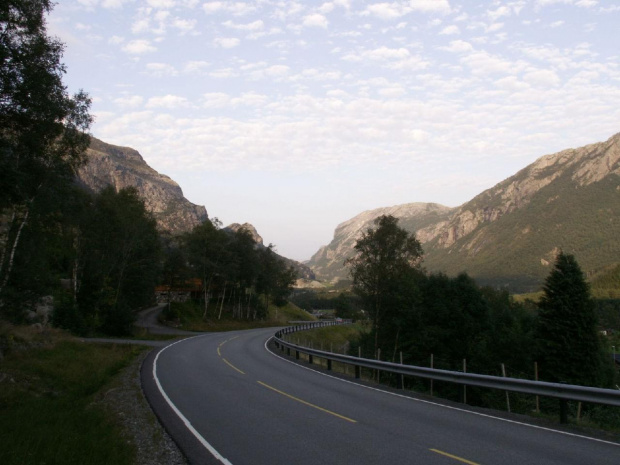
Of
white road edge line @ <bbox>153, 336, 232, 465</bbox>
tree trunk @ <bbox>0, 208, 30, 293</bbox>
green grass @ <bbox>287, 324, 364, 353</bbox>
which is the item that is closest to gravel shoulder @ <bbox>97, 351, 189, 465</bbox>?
white road edge line @ <bbox>153, 336, 232, 465</bbox>

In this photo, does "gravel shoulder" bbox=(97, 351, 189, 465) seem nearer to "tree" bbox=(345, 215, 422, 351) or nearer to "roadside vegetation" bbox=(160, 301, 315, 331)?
"tree" bbox=(345, 215, 422, 351)

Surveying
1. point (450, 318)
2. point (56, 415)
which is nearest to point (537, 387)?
point (56, 415)

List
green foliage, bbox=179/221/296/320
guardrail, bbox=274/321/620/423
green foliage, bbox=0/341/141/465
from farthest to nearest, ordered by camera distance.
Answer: green foliage, bbox=179/221/296/320 → guardrail, bbox=274/321/620/423 → green foliage, bbox=0/341/141/465

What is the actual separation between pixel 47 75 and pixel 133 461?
1550cm

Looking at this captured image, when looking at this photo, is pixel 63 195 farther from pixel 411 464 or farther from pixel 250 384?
pixel 411 464

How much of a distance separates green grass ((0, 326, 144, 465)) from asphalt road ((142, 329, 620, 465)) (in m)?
1.34

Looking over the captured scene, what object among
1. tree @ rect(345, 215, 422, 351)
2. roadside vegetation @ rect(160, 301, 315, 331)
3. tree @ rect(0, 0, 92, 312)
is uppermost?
tree @ rect(0, 0, 92, 312)

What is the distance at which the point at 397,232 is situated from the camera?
45.3 m

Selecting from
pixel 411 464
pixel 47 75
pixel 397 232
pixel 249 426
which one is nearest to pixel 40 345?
pixel 47 75

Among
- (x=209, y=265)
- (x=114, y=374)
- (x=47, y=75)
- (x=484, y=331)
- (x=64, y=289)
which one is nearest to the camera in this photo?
(x=47, y=75)

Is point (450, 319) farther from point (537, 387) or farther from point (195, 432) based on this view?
point (195, 432)

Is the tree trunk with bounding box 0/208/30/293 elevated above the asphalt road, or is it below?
above

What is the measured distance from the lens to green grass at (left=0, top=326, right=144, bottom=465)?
22.5 feet

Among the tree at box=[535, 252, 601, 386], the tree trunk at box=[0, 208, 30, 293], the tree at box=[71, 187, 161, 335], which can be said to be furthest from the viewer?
the tree at box=[535, 252, 601, 386]
